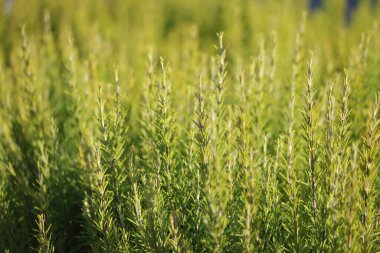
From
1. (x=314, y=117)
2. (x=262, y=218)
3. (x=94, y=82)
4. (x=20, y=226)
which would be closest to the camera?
(x=314, y=117)

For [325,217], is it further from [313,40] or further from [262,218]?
[313,40]

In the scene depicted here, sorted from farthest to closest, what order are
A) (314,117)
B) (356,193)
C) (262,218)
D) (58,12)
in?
(58,12)
(262,218)
(314,117)
(356,193)

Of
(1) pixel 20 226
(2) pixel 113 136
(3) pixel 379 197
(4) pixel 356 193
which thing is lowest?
(1) pixel 20 226

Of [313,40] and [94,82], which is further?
[313,40]

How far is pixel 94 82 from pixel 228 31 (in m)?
2.45

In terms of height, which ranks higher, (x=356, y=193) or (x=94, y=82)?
(x=94, y=82)

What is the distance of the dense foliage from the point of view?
1280 mm

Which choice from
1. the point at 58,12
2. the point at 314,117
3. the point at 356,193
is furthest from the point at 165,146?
the point at 58,12

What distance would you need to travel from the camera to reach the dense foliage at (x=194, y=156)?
1280 mm

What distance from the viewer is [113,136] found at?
1.62 metres

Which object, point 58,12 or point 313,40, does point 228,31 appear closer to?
point 313,40

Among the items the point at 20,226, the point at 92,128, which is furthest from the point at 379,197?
the point at 20,226

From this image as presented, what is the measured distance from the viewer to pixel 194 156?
1.63 m

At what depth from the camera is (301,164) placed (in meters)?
1.90
